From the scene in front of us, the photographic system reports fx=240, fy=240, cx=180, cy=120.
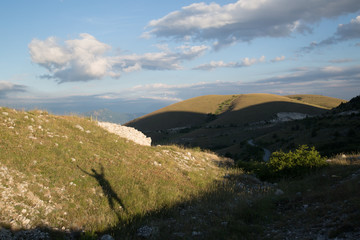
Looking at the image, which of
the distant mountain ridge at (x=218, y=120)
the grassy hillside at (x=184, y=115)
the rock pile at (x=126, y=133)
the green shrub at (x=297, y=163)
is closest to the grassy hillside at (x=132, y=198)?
the green shrub at (x=297, y=163)

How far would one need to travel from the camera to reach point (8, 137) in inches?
446

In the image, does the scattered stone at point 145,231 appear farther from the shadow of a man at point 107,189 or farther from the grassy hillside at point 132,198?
the shadow of a man at point 107,189

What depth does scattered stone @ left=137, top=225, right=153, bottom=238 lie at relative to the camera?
6.66 m

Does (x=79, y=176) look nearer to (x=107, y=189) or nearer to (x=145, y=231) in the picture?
(x=107, y=189)

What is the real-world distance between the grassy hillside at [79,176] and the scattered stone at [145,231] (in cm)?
109

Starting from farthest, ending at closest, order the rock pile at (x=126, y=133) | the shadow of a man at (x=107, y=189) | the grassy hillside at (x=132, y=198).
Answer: the rock pile at (x=126, y=133)
the shadow of a man at (x=107, y=189)
the grassy hillside at (x=132, y=198)

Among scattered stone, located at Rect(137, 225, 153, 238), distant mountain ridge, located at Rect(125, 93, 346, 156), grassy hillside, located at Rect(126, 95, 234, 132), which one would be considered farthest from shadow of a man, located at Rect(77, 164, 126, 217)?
grassy hillside, located at Rect(126, 95, 234, 132)

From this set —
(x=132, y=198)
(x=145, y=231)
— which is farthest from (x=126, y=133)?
(x=145, y=231)

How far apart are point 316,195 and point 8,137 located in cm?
1335

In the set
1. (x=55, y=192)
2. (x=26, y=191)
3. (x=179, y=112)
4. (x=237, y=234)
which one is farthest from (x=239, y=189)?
(x=179, y=112)

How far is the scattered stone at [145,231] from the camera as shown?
666cm

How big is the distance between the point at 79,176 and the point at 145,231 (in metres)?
4.72

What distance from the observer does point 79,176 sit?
10.1 m

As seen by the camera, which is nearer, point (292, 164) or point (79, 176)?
point (79, 176)
